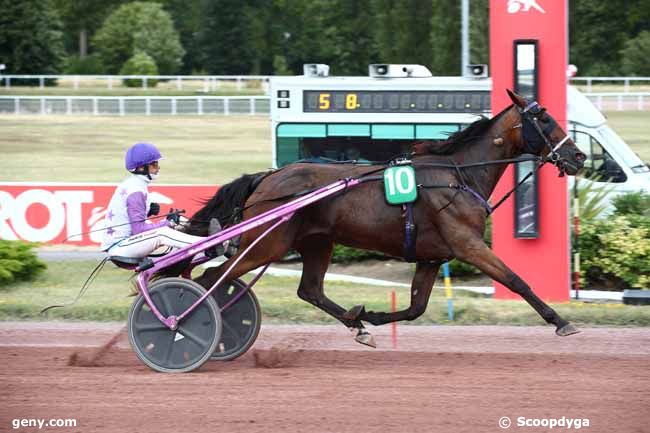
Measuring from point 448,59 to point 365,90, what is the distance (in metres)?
23.2

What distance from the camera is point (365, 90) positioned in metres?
15.3

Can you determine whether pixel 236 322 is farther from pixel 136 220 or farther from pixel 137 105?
pixel 137 105

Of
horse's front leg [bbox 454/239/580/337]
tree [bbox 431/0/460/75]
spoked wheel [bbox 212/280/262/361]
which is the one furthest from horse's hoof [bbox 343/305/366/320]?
tree [bbox 431/0/460/75]

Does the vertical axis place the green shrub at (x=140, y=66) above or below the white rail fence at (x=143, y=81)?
above

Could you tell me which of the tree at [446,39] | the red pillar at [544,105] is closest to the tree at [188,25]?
the tree at [446,39]

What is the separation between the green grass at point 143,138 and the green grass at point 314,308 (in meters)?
12.2

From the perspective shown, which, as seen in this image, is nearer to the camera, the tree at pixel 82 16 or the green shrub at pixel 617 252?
the green shrub at pixel 617 252

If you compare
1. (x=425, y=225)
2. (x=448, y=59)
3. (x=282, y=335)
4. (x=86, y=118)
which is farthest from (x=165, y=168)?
(x=425, y=225)

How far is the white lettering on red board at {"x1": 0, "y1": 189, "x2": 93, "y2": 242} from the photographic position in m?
15.5

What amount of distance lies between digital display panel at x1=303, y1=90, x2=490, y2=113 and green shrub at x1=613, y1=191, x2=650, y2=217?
2681 millimetres

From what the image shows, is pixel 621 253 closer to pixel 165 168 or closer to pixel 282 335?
pixel 282 335

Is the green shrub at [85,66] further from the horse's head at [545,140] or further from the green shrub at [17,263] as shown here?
the horse's head at [545,140]

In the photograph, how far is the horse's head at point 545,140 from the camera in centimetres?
769

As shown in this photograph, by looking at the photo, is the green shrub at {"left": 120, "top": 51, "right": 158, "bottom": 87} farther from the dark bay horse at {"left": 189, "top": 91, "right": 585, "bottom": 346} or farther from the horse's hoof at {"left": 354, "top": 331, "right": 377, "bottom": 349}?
the horse's hoof at {"left": 354, "top": 331, "right": 377, "bottom": 349}
